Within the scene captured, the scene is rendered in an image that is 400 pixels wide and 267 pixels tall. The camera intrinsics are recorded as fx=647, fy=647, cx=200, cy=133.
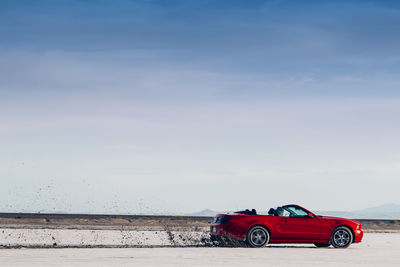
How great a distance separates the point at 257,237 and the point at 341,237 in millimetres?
2808

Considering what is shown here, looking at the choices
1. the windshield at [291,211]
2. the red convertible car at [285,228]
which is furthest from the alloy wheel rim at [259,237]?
the windshield at [291,211]

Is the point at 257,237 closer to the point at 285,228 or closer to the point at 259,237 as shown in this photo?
the point at 259,237

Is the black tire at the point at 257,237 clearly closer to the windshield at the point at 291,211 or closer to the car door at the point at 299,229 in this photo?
the car door at the point at 299,229

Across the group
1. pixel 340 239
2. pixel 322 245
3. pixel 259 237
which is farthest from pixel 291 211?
pixel 340 239

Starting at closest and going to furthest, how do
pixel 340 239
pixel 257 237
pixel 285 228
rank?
1. pixel 257 237
2. pixel 285 228
3. pixel 340 239

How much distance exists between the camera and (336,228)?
2075cm

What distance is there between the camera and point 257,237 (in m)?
20.3

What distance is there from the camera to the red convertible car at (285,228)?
2019cm
